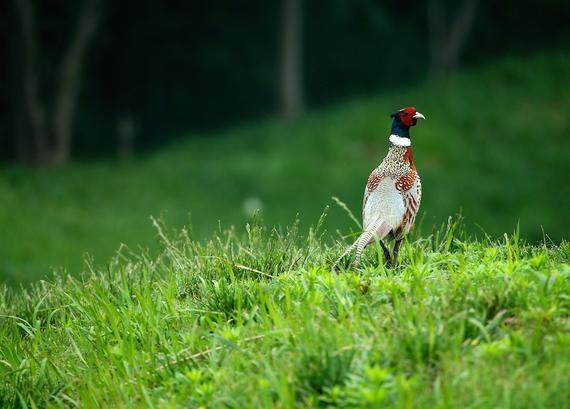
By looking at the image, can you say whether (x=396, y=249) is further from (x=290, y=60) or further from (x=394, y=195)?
(x=290, y=60)

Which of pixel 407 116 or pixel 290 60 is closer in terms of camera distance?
pixel 407 116

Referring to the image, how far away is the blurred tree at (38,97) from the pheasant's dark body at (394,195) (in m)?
18.1

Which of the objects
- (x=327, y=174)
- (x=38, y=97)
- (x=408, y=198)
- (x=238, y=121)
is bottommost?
(x=238, y=121)

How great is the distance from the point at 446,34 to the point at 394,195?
1143 inches

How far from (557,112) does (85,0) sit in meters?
13.1

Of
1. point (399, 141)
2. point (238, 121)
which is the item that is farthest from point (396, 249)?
point (238, 121)

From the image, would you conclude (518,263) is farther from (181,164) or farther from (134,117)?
(134,117)

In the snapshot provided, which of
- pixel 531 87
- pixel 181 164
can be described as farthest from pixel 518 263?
pixel 531 87

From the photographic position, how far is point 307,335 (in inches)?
162

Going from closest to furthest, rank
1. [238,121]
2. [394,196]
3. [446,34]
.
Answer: [394,196]
[446,34]
[238,121]

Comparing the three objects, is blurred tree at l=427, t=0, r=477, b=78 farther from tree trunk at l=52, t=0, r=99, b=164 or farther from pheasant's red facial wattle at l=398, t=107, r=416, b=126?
pheasant's red facial wattle at l=398, t=107, r=416, b=126

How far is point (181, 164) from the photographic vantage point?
71.4ft

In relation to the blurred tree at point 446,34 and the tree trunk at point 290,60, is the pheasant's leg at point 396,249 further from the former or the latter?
the blurred tree at point 446,34

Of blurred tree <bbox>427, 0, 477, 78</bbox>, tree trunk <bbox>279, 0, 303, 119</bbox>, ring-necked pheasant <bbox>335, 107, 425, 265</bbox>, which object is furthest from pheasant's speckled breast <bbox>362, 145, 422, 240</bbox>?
blurred tree <bbox>427, 0, 477, 78</bbox>
